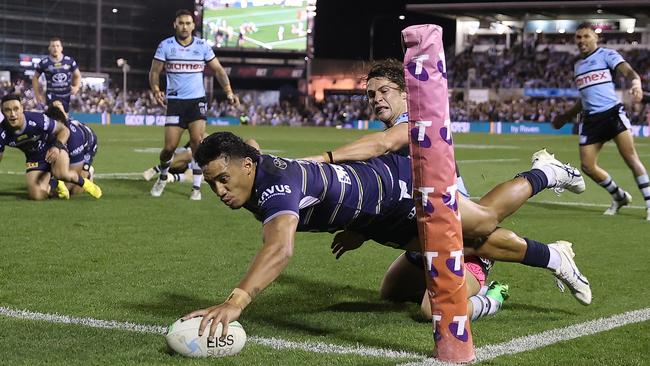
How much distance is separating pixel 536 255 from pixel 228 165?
7.10 ft

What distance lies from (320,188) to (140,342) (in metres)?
1.27

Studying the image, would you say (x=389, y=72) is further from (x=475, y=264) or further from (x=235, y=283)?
(x=235, y=283)

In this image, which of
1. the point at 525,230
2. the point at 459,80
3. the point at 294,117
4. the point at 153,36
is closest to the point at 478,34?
the point at 459,80

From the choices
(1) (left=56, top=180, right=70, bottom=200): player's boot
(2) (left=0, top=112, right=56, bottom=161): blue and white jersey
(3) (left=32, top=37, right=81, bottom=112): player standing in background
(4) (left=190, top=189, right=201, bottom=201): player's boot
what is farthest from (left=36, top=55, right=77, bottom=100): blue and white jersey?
(4) (left=190, top=189, right=201, bottom=201): player's boot

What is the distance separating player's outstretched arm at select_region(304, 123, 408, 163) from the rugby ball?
1.20 metres

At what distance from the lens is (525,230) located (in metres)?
10.8

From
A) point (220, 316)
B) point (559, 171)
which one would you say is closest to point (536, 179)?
point (559, 171)

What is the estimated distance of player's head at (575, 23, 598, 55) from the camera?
1227 centimetres

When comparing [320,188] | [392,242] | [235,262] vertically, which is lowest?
[235,262]

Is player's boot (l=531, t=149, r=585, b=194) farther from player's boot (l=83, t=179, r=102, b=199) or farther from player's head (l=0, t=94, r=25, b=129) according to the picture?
player's boot (l=83, t=179, r=102, b=199)

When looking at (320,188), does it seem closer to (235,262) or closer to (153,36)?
(235,262)

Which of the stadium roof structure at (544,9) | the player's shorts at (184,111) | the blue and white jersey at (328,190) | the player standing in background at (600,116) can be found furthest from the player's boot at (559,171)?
the stadium roof structure at (544,9)

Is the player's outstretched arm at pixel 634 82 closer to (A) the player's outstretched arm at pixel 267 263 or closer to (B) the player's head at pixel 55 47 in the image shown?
(A) the player's outstretched arm at pixel 267 263

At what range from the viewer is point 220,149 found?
15.8 ft
